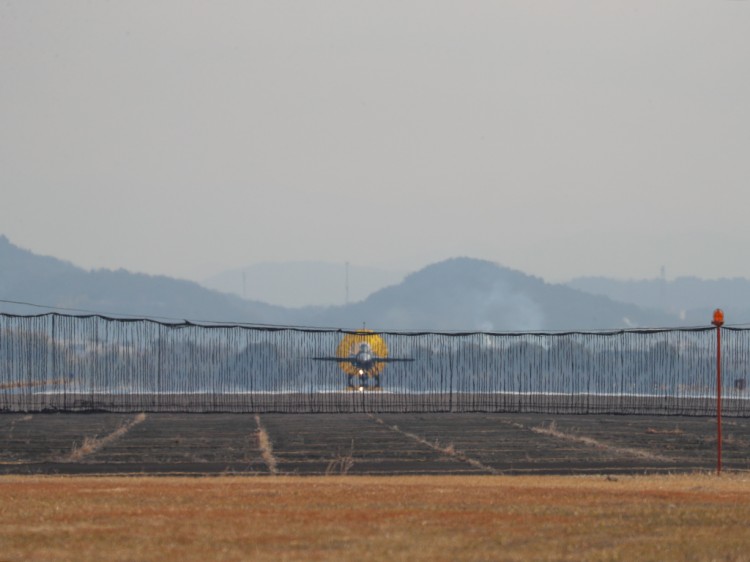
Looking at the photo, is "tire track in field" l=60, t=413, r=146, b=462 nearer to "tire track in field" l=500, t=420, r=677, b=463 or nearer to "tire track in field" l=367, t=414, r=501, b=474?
"tire track in field" l=367, t=414, r=501, b=474

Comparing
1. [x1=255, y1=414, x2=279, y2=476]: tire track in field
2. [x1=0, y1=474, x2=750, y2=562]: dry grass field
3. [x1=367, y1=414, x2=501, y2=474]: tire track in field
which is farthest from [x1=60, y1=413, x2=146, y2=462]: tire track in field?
[x1=0, y1=474, x2=750, y2=562]: dry grass field

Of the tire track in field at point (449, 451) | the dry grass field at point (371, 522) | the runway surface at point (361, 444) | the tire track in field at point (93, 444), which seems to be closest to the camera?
the dry grass field at point (371, 522)

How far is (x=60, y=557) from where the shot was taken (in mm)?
21984

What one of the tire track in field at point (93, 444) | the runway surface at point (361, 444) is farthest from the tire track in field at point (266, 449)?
the tire track in field at point (93, 444)

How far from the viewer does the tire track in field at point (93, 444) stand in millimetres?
50166

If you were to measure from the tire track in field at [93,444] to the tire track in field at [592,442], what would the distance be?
20291mm

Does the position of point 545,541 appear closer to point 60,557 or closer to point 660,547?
point 660,547

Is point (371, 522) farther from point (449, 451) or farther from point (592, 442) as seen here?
point (592, 442)

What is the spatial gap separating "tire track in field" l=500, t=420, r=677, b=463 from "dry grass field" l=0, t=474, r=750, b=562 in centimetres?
1494

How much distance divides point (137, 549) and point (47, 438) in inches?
1568

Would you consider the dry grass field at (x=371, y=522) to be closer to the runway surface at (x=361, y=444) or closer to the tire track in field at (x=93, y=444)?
the runway surface at (x=361, y=444)

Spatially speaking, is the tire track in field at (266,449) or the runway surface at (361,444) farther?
the runway surface at (361,444)

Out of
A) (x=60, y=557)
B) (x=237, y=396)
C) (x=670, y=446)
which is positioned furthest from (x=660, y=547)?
(x=237, y=396)

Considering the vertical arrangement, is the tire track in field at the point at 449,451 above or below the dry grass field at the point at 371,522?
below
